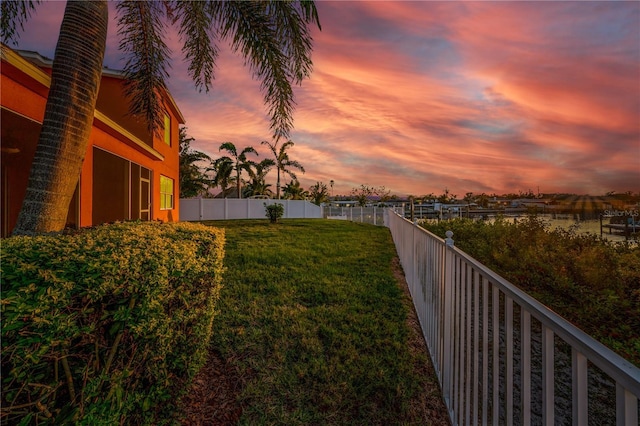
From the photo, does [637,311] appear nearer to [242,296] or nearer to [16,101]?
[242,296]

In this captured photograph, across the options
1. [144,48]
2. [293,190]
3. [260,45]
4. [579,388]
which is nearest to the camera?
[579,388]

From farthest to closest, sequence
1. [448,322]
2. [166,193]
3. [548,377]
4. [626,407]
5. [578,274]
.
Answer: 1. [166,193]
2. [578,274]
3. [448,322]
4. [548,377]
5. [626,407]

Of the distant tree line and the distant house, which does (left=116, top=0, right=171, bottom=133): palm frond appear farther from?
the distant tree line

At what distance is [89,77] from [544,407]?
539cm

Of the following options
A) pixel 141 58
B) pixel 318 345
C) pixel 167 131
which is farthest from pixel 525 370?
pixel 167 131

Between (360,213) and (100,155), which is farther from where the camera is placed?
(360,213)

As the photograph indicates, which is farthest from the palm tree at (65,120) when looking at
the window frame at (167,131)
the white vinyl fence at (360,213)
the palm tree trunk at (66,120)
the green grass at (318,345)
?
the white vinyl fence at (360,213)

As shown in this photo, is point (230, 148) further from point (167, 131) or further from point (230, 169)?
point (167, 131)

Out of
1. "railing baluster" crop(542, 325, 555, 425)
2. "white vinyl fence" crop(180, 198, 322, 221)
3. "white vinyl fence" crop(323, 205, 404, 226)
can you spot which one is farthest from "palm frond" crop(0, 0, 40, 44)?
"white vinyl fence" crop(180, 198, 322, 221)

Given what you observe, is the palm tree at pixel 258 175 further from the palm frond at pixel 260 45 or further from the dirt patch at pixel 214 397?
the dirt patch at pixel 214 397

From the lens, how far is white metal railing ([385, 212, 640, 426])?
0.94 metres

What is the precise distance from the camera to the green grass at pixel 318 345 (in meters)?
2.66

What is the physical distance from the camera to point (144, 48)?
5492 mm

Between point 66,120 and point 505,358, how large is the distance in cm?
495
